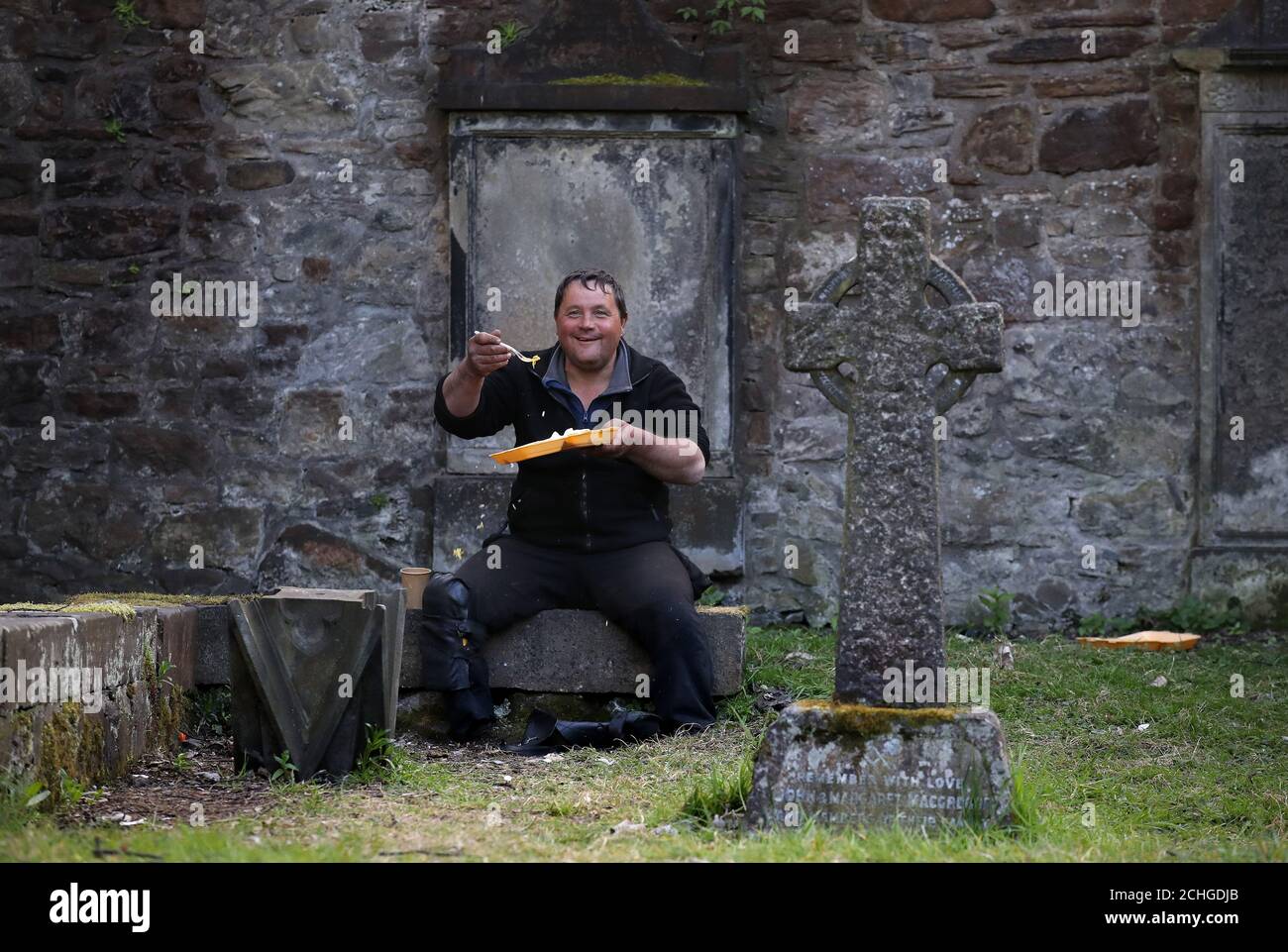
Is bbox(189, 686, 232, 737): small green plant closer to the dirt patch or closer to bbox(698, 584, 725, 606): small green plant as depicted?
the dirt patch

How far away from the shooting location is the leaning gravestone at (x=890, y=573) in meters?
3.66

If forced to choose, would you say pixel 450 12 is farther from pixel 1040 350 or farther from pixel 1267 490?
pixel 1267 490

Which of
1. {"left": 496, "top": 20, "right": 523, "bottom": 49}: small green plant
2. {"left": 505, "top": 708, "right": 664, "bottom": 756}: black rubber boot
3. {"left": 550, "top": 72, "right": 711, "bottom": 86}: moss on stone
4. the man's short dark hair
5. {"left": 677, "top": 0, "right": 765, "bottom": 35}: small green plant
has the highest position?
{"left": 677, "top": 0, "right": 765, "bottom": 35}: small green plant

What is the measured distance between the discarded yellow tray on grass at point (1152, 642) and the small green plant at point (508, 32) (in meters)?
3.52

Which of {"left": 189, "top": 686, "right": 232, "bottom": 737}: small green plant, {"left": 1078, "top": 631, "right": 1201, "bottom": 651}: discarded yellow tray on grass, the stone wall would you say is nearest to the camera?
{"left": 189, "top": 686, "right": 232, "bottom": 737}: small green plant

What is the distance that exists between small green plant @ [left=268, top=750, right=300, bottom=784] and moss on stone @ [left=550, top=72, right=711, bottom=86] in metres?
3.45

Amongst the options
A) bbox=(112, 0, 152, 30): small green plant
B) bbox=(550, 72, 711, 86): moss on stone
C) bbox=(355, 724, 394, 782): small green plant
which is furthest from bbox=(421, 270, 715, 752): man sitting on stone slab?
bbox=(112, 0, 152, 30): small green plant

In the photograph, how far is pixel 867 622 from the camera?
12.4 feet

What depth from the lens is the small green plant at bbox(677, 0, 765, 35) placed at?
262 inches

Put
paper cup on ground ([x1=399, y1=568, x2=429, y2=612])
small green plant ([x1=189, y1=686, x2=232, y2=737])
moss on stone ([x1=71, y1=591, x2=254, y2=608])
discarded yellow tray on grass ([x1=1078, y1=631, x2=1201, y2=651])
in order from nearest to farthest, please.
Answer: small green plant ([x1=189, y1=686, x2=232, y2=737])
moss on stone ([x1=71, y1=591, x2=254, y2=608])
paper cup on ground ([x1=399, y1=568, x2=429, y2=612])
discarded yellow tray on grass ([x1=1078, y1=631, x2=1201, y2=651])

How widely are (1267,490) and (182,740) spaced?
15.1 ft

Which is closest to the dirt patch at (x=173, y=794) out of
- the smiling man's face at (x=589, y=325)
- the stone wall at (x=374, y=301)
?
the smiling man's face at (x=589, y=325)

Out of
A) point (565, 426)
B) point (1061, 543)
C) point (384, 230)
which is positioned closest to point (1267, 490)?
point (1061, 543)

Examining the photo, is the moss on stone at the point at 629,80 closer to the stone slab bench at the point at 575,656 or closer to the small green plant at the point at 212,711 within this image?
the stone slab bench at the point at 575,656
